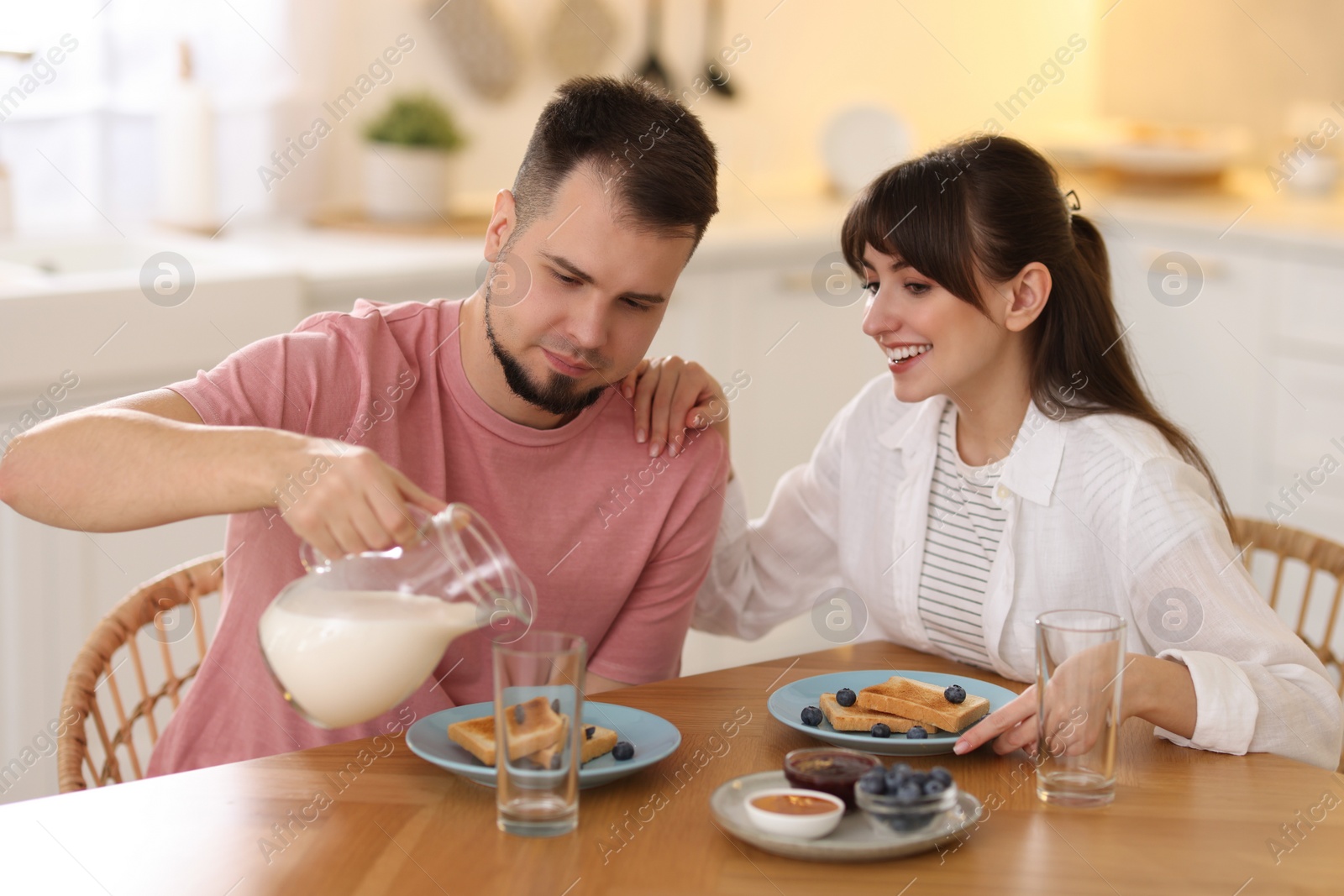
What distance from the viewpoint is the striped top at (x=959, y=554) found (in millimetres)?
1512

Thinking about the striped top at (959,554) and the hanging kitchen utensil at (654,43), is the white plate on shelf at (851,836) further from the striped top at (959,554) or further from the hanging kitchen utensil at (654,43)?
the hanging kitchen utensil at (654,43)

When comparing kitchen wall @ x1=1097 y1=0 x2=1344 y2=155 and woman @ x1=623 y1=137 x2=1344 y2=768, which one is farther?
kitchen wall @ x1=1097 y1=0 x2=1344 y2=155

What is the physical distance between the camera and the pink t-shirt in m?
1.39

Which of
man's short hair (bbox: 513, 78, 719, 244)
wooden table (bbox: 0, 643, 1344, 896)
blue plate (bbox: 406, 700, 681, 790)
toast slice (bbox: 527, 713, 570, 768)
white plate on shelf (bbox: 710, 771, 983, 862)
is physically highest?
man's short hair (bbox: 513, 78, 719, 244)

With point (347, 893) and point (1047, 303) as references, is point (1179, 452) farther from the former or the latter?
point (347, 893)

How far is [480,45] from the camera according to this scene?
303cm

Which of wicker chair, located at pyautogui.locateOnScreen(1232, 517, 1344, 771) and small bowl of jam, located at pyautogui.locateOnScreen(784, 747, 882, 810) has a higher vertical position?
wicker chair, located at pyautogui.locateOnScreen(1232, 517, 1344, 771)

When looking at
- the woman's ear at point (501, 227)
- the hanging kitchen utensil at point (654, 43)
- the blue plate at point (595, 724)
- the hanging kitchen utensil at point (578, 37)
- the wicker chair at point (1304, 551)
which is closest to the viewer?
the blue plate at point (595, 724)

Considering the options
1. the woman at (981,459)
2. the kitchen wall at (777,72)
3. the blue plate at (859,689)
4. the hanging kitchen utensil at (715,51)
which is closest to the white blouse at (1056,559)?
the woman at (981,459)

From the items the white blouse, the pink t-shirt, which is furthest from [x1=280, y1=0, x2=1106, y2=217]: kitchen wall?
the white blouse

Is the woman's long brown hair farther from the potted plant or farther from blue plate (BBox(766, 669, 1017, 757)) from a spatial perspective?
the potted plant

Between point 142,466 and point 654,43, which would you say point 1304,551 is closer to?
point 142,466

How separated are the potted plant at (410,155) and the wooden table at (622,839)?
1829 millimetres

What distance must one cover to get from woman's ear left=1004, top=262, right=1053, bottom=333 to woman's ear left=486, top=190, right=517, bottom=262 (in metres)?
0.55
